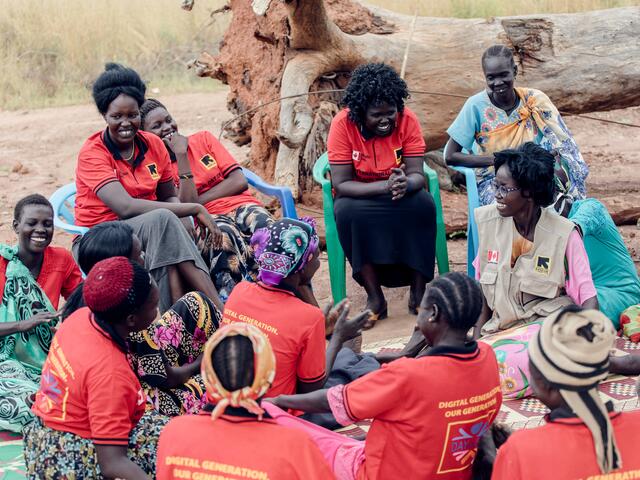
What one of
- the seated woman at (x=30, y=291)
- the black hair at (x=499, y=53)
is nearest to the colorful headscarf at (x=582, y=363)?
the seated woman at (x=30, y=291)

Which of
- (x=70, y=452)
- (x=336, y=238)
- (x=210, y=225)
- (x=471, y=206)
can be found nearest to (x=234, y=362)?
(x=70, y=452)

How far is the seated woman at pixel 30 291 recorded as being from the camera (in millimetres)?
4297

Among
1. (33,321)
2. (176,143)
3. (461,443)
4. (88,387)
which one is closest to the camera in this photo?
(461,443)

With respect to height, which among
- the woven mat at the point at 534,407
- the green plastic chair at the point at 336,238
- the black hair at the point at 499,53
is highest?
the black hair at the point at 499,53

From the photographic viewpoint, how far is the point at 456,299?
9.50 feet

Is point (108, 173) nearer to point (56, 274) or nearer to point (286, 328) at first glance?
point (56, 274)

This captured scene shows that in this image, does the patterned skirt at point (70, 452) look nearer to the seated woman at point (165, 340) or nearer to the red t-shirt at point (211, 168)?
the seated woman at point (165, 340)

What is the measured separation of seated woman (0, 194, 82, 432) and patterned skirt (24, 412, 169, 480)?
3.05ft

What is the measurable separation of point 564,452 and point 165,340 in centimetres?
191

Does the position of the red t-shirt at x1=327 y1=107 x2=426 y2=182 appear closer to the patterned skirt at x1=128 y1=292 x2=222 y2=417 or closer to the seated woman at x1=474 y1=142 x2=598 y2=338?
the seated woman at x1=474 y1=142 x2=598 y2=338

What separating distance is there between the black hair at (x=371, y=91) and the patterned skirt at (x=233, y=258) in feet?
2.65

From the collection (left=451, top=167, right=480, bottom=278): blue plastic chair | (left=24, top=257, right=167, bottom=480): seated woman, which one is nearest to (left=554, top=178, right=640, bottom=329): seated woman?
(left=451, top=167, right=480, bottom=278): blue plastic chair

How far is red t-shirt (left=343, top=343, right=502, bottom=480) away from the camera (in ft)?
9.18

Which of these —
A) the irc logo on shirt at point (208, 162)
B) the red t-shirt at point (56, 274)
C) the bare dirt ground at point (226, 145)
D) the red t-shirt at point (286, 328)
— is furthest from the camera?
the bare dirt ground at point (226, 145)
